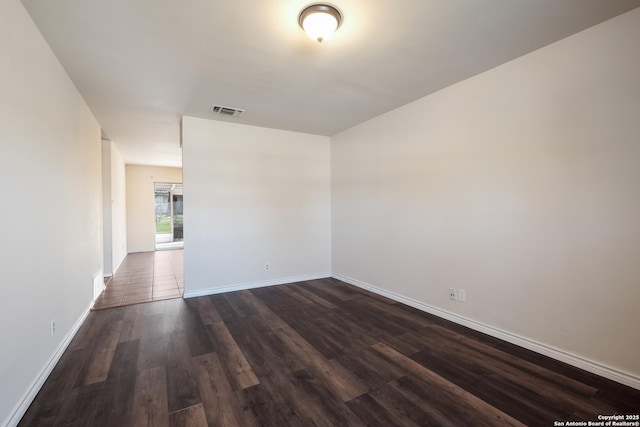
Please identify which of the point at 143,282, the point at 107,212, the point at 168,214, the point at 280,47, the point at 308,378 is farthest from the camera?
the point at 168,214

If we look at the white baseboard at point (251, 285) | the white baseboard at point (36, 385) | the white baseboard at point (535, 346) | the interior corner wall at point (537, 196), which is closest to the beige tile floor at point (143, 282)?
the white baseboard at point (251, 285)

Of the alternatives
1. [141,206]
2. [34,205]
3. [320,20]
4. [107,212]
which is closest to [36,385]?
[34,205]

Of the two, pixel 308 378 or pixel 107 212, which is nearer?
pixel 308 378

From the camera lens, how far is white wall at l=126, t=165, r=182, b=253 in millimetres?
8242

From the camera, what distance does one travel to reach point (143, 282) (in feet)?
15.8

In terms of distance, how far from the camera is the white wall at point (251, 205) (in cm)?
400

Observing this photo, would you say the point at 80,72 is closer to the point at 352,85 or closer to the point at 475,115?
the point at 352,85

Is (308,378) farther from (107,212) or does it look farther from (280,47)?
(107,212)

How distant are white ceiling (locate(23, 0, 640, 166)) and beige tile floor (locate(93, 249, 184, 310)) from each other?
2614 mm

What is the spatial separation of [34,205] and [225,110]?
233cm

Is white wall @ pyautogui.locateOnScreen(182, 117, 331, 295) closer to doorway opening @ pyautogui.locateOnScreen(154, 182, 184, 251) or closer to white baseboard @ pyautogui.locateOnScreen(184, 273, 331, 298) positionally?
white baseboard @ pyautogui.locateOnScreen(184, 273, 331, 298)

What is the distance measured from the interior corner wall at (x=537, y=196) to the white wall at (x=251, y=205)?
5.55 ft

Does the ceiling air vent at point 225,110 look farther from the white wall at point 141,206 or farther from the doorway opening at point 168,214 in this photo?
the doorway opening at point 168,214

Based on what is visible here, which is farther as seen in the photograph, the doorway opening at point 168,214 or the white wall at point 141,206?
the doorway opening at point 168,214
